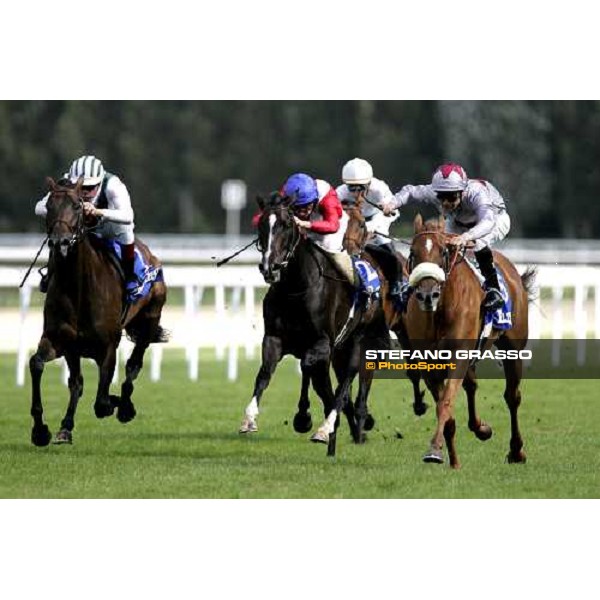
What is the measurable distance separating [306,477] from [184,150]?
85.7 feet

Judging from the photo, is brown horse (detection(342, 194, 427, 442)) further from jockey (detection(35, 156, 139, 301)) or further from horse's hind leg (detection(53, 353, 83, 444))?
horse's hind leg (detection(53, 353, 83, 444))

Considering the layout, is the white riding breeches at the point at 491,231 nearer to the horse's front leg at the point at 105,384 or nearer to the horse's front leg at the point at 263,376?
the horse's front leg at the point at 263,376

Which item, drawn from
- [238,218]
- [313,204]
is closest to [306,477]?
[313,204]

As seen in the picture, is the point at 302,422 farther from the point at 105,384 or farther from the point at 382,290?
the point at 382,290

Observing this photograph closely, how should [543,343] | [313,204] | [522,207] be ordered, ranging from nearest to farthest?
1. [313,204]
2. [543,343]
3. [522,207]

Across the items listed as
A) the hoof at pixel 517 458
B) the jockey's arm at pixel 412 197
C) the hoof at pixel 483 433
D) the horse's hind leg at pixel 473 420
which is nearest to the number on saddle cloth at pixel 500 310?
the horse's hind leg at pixel 473 420

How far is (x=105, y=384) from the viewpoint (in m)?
9.05

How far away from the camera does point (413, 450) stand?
31.1 ft

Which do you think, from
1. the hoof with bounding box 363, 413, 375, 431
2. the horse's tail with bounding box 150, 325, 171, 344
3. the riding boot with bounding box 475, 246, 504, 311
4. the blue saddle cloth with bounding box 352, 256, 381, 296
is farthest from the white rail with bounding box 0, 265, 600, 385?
the riding boot with bounding box 475, 246, 504, 311

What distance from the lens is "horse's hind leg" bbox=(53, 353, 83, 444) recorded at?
9.05 meters

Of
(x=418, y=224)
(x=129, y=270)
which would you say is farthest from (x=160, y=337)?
(x=418, y=224)

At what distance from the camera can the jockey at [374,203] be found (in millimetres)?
10039

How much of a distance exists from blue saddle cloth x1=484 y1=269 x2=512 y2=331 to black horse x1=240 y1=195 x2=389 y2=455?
2.76 feet

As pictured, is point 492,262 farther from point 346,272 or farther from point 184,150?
point 184,150
